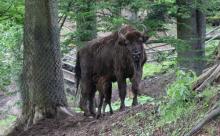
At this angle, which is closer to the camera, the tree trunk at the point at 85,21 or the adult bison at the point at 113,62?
the adult bison at the point at 113,62

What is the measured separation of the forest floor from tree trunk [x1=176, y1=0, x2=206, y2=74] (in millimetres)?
6019

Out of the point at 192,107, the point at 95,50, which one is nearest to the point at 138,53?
the point at 95,50

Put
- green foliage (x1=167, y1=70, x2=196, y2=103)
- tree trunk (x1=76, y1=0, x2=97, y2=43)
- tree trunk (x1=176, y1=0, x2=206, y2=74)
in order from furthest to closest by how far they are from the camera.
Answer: tree trunk (x1=176, y1=0, x2=206, y2=74), tree trunk (x1=76, y1=0, x2=97, y2=43), green foliage (x1=167, y1=70, x2=196, y2=103)

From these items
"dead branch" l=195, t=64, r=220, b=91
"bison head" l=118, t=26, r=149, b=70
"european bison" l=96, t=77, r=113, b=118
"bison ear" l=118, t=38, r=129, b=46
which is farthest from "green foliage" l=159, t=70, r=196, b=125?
"european bison" l=96, t=77, r=113, b=118

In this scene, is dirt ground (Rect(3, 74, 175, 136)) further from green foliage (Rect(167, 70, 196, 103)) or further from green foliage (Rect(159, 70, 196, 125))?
green foliage (Rect(167, 70, 196, 103))

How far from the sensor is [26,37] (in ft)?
44.9

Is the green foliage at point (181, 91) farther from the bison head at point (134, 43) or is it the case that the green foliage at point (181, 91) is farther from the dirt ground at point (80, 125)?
the bison head at point (134, 43)

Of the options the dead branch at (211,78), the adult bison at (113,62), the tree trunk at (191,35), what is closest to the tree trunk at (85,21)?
the tree trunk at (191,35)

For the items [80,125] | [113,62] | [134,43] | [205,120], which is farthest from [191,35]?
[205,120]

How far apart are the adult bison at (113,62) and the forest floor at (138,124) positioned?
82 centimetres

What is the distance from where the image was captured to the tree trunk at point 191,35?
1766 cm

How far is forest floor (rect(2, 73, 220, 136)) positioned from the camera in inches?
307

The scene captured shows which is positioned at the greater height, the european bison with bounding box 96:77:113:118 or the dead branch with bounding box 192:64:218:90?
the dead branch with bounding box 192:64:218:90

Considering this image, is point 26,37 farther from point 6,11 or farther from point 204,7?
point 204,7
